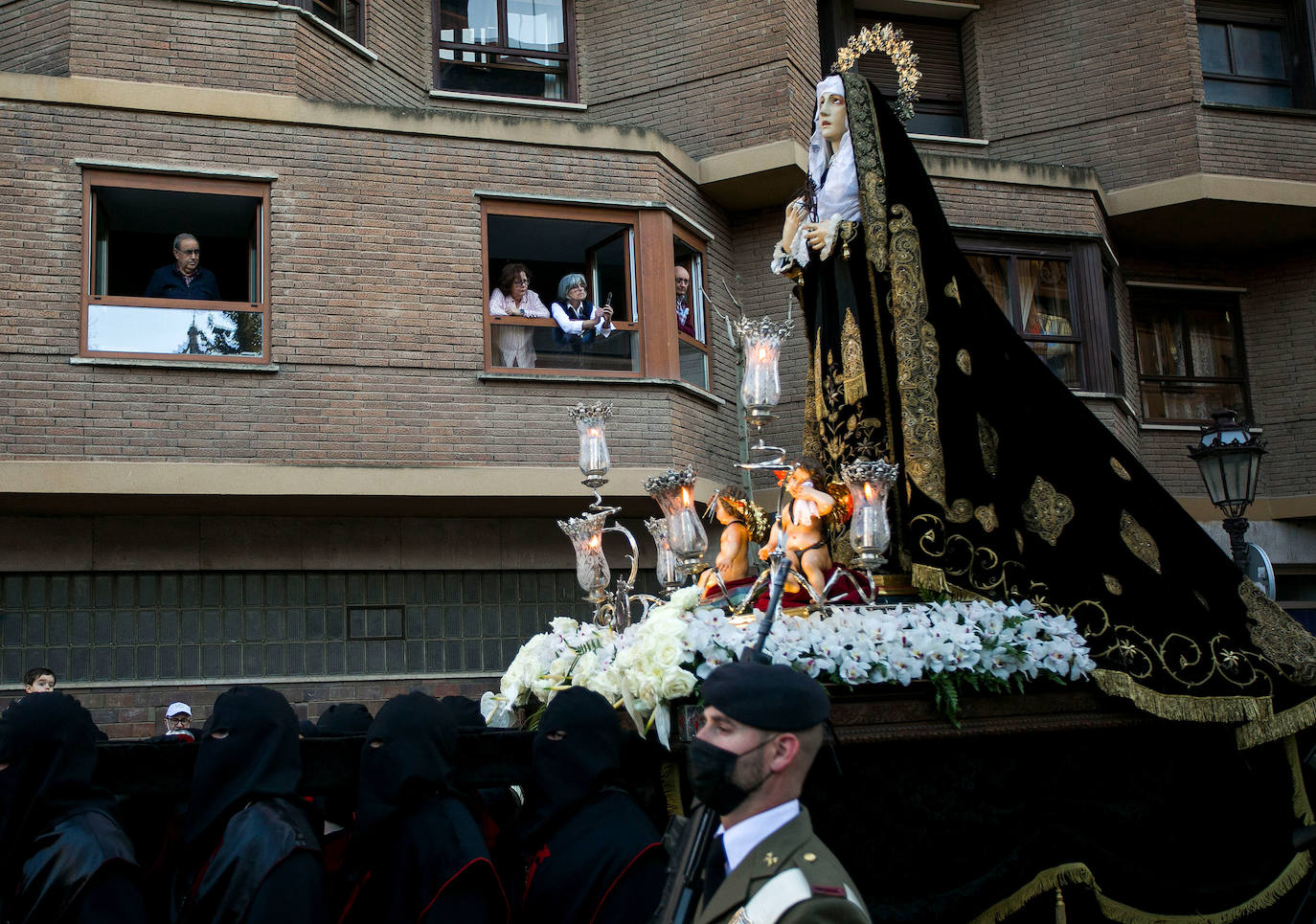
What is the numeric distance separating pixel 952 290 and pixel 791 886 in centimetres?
440

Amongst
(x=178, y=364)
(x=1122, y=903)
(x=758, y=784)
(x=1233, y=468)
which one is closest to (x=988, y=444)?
(x=1122, y=903)

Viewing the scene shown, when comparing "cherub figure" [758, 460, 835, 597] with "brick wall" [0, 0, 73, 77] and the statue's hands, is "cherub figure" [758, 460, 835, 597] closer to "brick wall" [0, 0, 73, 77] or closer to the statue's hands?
the statue's hands

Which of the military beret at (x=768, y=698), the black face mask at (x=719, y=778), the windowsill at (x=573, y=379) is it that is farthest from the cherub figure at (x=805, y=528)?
the windowsill at (x=573, y=379)

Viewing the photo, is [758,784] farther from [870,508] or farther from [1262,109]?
[1262,109]

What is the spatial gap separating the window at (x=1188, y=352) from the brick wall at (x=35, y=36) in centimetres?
1406

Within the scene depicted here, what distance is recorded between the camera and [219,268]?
15609 millimetres

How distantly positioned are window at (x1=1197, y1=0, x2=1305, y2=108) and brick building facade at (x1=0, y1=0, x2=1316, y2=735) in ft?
5.41

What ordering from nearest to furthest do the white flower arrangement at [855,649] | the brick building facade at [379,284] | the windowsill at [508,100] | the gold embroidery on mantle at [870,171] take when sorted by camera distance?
1. the white flower arrangement at [855,649]
2. the gold embroidery on mantle at [870,171]
3. the brick building facade at [379,284]
4. the windowsill at [508,100]

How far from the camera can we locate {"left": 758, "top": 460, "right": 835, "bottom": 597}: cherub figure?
6.53 m

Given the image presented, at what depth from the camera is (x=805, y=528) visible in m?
6.59

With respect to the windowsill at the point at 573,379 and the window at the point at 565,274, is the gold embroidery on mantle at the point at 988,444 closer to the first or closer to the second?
the windowsill at the point at 573,379

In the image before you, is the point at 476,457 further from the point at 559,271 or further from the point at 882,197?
the point at 882,197

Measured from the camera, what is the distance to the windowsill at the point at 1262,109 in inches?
715

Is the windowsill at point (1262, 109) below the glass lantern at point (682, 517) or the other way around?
the other way around
